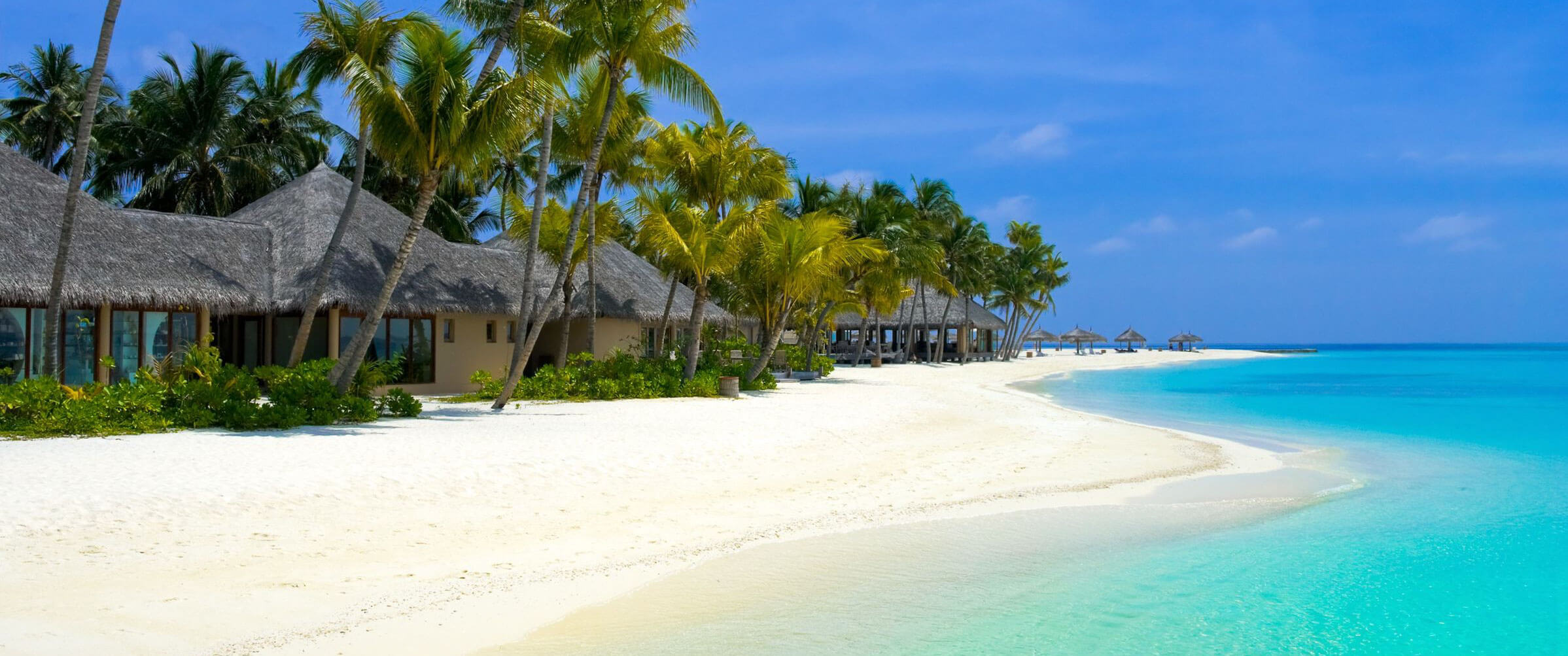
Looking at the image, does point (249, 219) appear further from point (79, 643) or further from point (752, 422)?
point (79, 643)

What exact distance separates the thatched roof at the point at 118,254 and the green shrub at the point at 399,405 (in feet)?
15.3

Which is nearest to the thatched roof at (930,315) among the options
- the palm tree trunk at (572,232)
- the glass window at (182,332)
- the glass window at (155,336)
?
the palm tree trunk at (572,232)

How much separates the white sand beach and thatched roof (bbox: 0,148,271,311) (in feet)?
15.2

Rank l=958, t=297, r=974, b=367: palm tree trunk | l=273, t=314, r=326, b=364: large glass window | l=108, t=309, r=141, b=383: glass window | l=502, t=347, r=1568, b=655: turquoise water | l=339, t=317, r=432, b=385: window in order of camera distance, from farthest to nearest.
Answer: l=958, t=297, r=974, b=367: palm tree trunk
l=339, t=317, r=432, b=385: window
l=273, t=314, r=326, b=364: large glass window
l=108, t=309, r=141, b=383: glass window
l=502, t=347, r=1568, b=655: turquoise water

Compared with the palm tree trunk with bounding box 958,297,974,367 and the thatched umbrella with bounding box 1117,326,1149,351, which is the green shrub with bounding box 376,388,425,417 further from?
the thatched umbrella with bounding box 1117,326,1149,351

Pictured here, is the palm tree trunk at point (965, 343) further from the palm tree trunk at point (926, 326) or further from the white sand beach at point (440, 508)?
the white sand beach at point (440, 508)

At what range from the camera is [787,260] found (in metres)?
19.0

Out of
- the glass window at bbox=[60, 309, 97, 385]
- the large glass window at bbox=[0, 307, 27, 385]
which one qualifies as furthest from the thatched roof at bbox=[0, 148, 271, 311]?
the glass window at bbox=[60, 309, 97, 385]

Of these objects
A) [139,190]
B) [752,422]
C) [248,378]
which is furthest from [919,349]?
[248,378]

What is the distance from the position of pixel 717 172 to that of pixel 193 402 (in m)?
10.8

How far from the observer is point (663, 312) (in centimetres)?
2203

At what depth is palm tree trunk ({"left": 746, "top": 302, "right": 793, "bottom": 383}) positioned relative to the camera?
19.9 m

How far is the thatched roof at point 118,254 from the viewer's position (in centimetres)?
1328

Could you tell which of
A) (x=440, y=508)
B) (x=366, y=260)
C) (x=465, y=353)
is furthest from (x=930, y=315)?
(x=440, y=508)
